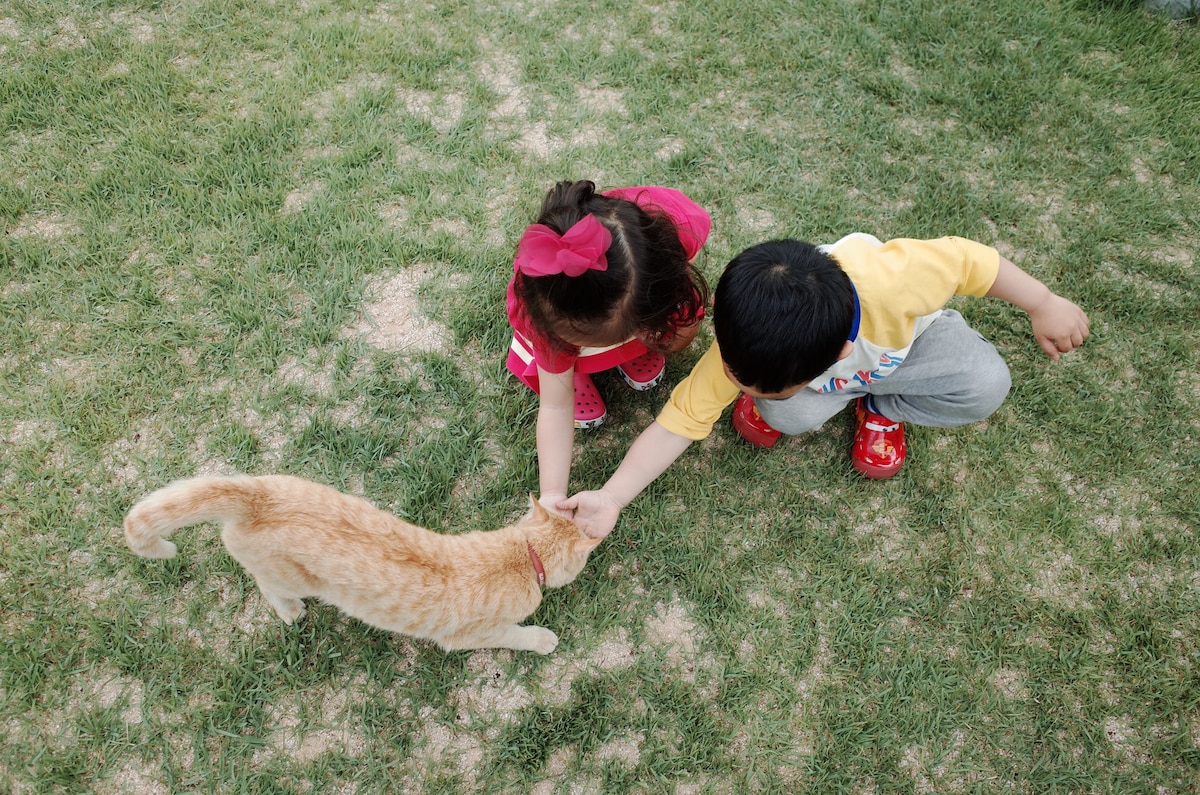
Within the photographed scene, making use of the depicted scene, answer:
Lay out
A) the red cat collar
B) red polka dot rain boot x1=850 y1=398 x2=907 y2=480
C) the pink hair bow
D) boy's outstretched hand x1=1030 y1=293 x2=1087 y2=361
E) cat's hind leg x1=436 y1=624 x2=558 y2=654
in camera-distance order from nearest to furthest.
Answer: the pink hair bow → the red cat collar → cat's hind leg x1=436 y1=624 x2=558 y2=654 → boy's outstretched hand x1=1030 y1=293 x2=1087 y2=361 → red polka dot rain boot x1=850 y1=398 x2=907 y2=480

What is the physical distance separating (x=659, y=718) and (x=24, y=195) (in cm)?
323

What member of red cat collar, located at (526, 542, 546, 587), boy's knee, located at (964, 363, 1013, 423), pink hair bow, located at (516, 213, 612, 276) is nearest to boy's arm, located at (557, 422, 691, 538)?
red cat collar, located at (526, 542, 546, 587)

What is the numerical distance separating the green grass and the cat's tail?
2.12 ft

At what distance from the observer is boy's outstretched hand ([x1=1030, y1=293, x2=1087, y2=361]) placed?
1.98m

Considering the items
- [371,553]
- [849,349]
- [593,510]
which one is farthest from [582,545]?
[849,349]

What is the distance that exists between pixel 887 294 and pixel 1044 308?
1.66 feet

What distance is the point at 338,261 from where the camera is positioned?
2711 mm

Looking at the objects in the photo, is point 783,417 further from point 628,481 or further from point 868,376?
point 628,481

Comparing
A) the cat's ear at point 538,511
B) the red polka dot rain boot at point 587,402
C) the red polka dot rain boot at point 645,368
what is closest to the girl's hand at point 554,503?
the cat's ear at point 538,511

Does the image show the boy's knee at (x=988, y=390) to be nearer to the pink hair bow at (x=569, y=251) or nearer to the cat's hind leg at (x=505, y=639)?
the pink hair bow at (x=569, y=251)

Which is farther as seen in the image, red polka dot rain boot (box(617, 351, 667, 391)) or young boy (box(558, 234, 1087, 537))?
red polka dot rain boot (box(617, 351, 667, 391))

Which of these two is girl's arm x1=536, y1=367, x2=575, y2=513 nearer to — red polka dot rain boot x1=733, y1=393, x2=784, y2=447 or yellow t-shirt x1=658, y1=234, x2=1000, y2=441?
yellow t-shirt x1=658, y1=234, x2=1000, y2=441

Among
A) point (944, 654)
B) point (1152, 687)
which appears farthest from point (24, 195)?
point (1152, 687)

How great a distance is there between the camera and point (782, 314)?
164 cm
